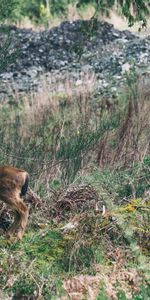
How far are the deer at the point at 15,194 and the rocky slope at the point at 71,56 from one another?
34.7 feet

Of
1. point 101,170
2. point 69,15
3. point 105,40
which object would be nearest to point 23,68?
point 105,40

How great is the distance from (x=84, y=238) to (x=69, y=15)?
22.9 meters

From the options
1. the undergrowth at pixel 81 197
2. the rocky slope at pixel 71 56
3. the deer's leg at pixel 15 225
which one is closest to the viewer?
the undergrowth at pixel 81 197

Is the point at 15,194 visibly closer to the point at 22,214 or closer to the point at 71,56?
the point at 22,214

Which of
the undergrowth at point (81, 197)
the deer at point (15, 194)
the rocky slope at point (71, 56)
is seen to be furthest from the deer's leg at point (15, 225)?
the rocky slope at point (71, 56)

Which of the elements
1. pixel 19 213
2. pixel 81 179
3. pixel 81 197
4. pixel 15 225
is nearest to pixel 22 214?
pixel 19 213

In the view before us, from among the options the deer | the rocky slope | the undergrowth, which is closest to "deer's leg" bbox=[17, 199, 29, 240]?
the deer

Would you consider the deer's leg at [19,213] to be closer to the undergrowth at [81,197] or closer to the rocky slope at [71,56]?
the undergrowth at [81,197]

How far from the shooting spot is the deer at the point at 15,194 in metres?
10.0

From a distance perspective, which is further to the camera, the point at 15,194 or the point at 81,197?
the point at 81,197

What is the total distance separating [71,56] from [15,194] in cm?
1522

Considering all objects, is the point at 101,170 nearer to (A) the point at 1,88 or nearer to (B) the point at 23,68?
(A) the point at 1,88

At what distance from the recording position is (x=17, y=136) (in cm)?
1422

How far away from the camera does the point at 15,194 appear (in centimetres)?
1009
